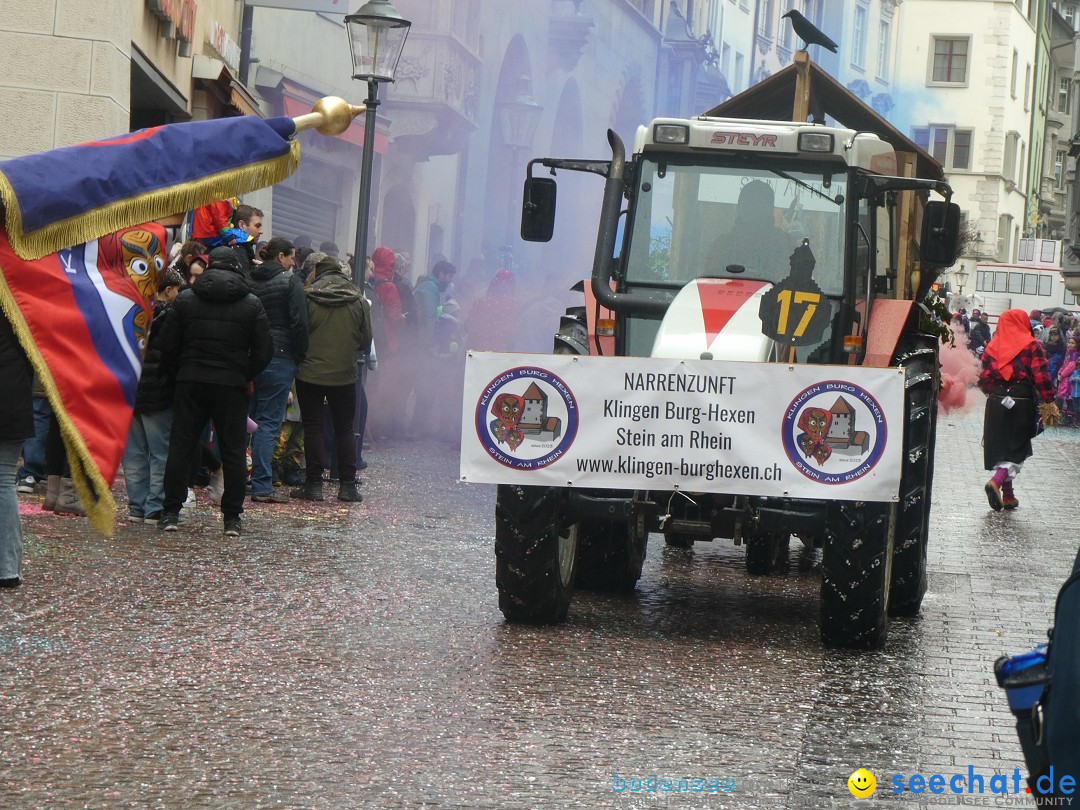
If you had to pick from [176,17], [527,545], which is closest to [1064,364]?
[176,17]

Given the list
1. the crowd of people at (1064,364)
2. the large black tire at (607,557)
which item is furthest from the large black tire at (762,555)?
the crowd of people at (1064,364)

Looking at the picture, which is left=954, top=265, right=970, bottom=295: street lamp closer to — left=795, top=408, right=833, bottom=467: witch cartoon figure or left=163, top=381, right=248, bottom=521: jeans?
left=163, top=381, right=248, bottom=521: jeans

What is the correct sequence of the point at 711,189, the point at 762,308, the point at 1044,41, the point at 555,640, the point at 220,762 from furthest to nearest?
the point at 1044,41, the point at 711,189, the point at 762,308, the point at 555,640, the point at 220,762

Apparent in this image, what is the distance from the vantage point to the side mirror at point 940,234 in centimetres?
912

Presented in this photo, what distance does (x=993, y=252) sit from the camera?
7825 cm

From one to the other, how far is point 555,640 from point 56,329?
255 centimetres

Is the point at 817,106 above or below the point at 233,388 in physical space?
above

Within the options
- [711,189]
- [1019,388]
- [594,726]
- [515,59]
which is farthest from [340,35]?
[594,726]

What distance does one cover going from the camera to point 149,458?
11.2 m

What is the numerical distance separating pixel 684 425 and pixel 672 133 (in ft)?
6.51

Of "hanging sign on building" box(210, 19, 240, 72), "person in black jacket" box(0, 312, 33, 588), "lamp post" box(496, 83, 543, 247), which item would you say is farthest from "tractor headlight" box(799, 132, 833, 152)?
"lamp post" box(496, 83, 543, 247)

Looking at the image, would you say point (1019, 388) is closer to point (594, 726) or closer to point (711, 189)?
point (711, 189)

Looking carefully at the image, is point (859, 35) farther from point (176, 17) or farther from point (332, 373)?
point (332, 373)

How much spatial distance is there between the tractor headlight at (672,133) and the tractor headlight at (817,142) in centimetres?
61
